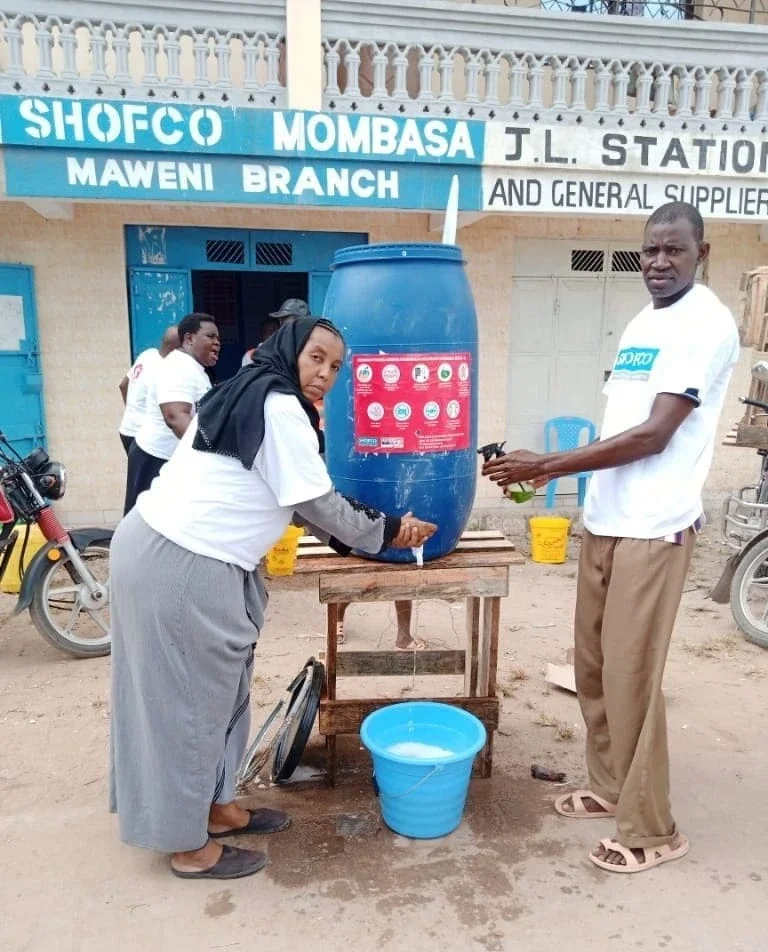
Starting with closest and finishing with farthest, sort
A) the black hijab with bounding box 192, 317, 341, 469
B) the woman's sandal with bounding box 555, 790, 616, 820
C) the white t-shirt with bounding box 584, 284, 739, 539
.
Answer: the black hijab with bounding box 192, 317, 341, 469 → the white t-shirt with bounding box 584, 284, 739, 539 → the woman's sandal with bounding box 555, 790, 616, 820

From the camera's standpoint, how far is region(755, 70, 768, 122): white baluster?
566cm

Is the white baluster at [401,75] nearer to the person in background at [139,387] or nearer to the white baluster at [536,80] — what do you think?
the white baluster at [536,80]

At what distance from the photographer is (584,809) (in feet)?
8.27

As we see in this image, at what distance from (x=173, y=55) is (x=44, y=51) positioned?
2.61 feet

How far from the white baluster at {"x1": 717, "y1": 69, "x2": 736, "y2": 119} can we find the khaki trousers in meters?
4.81

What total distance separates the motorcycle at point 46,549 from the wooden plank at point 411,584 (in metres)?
1.83

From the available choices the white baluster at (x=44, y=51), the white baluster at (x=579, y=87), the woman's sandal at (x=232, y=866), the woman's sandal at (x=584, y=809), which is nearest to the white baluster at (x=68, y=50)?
A: the white baluster at (x=44, y=51)

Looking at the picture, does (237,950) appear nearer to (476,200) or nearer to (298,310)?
(298,310)


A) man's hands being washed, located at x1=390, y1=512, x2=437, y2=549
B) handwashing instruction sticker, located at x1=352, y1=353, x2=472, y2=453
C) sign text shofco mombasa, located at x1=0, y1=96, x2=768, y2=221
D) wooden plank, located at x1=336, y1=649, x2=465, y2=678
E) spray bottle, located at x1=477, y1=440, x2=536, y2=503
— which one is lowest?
wooden plank, located at x1=336, y1=649, x2=465, y2=678

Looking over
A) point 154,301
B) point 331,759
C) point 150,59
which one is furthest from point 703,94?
point 331,759

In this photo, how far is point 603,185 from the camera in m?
5.37

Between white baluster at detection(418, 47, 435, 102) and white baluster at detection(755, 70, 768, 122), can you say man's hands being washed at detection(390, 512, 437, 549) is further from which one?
white baluster at detection(755, 70, 768, 122)

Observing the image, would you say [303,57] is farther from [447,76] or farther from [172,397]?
[172,397]

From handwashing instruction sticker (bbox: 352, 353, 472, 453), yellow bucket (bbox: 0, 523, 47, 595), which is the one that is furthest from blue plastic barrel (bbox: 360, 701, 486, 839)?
yellow bucket (bbox: 0, 523, 47, 595)
